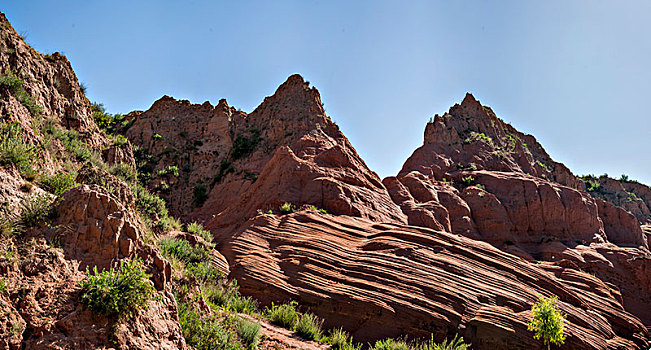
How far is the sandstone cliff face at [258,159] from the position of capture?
60.8 feet

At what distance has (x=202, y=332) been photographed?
6934 mm

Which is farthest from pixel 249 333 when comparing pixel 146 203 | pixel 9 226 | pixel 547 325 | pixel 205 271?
pixel 547 325

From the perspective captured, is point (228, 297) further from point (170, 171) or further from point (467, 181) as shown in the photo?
point (467, 181)

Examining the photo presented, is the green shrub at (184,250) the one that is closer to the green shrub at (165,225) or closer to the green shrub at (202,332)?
the green shrub at (165,225)

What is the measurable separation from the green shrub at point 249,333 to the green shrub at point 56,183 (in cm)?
427

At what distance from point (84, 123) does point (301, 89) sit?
17823 mm

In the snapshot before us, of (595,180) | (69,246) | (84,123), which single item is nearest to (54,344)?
(69,246)

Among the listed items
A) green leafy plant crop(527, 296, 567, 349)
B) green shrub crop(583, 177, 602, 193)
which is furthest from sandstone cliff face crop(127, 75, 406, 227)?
green shrub crop(583, 177, 602, 193)

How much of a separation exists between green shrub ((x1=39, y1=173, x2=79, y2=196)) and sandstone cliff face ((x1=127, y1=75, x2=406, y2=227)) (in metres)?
10.8

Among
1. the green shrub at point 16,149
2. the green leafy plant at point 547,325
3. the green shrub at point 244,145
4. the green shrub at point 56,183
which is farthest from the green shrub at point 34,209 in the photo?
the green shrub at point 244,145

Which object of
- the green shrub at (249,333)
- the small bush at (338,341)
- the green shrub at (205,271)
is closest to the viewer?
the green shrub at (249,333)

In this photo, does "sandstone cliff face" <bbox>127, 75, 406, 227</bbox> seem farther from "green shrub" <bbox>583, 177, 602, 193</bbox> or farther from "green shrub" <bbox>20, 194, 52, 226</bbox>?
"green shrub" <bbox>583, 177, 602, 193</bbox>

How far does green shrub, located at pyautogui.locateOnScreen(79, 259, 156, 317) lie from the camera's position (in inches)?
207

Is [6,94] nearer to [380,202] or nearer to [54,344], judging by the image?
[54,344]
